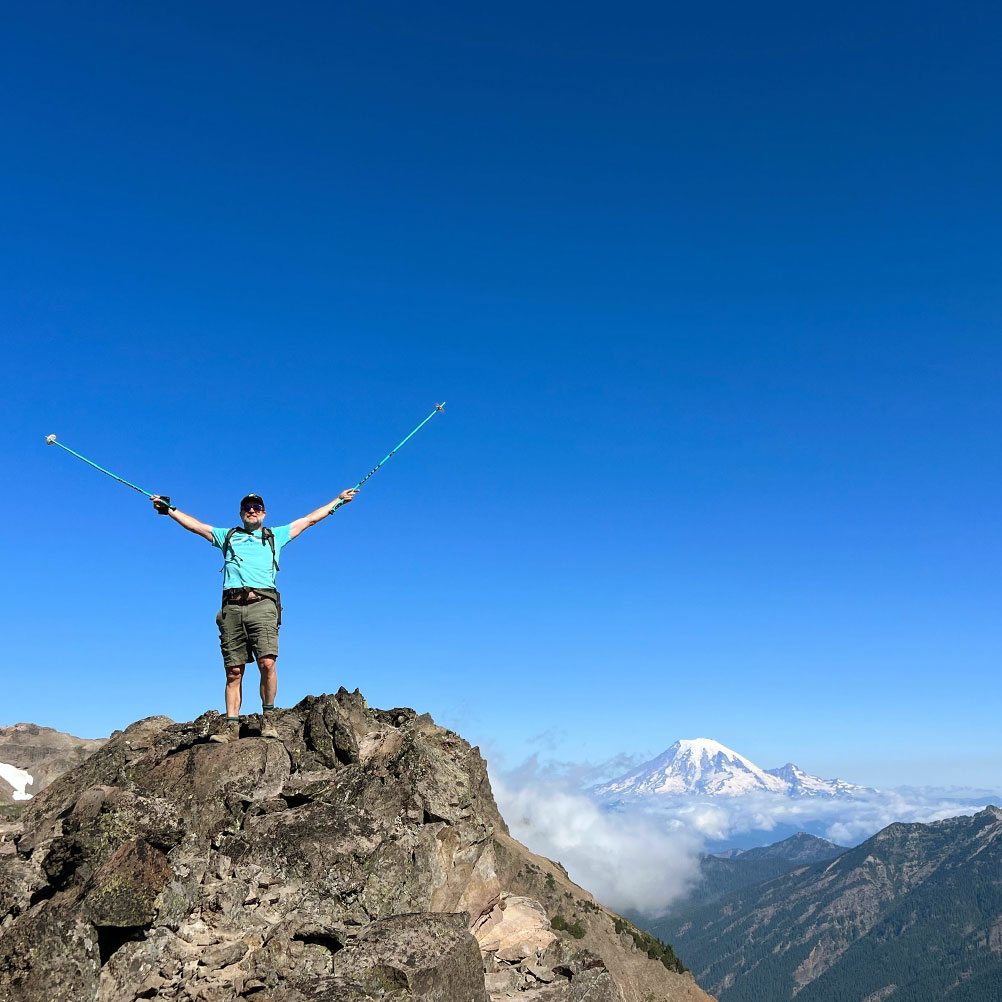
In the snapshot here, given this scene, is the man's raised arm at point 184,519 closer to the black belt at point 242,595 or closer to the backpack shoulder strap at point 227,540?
the backpack shoulder strap at point 227,540

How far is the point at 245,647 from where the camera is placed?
1925 cm

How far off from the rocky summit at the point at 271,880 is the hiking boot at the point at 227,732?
0.77 ft

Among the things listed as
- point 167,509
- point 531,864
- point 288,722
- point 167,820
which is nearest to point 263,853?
point 167,820

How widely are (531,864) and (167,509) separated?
316ft

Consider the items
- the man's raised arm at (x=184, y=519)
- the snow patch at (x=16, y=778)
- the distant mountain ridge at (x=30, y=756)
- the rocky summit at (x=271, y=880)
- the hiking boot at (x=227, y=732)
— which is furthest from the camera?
the snow patch at (x=16, y=778)

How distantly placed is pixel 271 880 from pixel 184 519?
8.51 meters

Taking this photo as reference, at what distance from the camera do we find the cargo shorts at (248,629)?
18781 millimetres

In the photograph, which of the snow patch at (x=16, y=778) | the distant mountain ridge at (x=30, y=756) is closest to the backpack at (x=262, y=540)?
the distant mountain ridge at (x=30, y=756)

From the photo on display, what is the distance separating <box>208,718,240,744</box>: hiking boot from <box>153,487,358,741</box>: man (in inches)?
74.1

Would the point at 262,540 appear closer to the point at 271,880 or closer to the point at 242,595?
the point at 242,595

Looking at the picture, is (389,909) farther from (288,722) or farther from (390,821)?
(288,722)

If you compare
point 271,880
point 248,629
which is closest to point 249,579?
point 248,629

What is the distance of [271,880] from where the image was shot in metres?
15.7

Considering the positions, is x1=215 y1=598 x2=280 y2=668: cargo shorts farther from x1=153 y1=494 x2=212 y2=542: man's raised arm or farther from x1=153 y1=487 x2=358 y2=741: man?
x1=153 y1=494 x2=212 y2=542: man's raised arm
